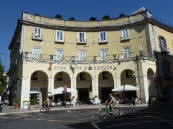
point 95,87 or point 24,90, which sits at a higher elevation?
point 95,87

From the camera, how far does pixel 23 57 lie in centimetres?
2247

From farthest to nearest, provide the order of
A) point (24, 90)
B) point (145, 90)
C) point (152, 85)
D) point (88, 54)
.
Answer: point (88, 54) → point (152, 85) → point (145, 90) → point (24, 90)

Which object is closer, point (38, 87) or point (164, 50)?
point (38, 87)

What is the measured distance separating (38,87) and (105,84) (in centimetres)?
1090

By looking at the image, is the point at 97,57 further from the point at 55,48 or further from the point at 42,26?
the point at 42,26

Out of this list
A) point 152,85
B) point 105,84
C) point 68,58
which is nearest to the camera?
point 152,85

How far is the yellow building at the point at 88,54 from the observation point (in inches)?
934

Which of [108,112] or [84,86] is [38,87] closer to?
[84,86]

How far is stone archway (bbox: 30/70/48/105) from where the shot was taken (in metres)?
25.5

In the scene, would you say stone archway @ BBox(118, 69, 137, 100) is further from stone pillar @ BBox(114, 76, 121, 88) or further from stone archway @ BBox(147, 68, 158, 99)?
stone archway @ BBox(147, 68, 158, 99)

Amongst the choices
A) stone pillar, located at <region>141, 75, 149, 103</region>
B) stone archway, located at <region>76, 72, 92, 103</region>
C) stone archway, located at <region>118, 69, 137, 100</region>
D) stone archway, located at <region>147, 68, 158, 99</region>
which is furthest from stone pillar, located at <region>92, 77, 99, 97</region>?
stone archway, located at <region>147, 68, 158, 99</region>

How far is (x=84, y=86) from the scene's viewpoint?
28.0 meters

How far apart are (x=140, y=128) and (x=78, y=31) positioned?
936 inches

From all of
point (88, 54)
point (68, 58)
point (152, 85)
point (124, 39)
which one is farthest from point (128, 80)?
point (68, 58)
